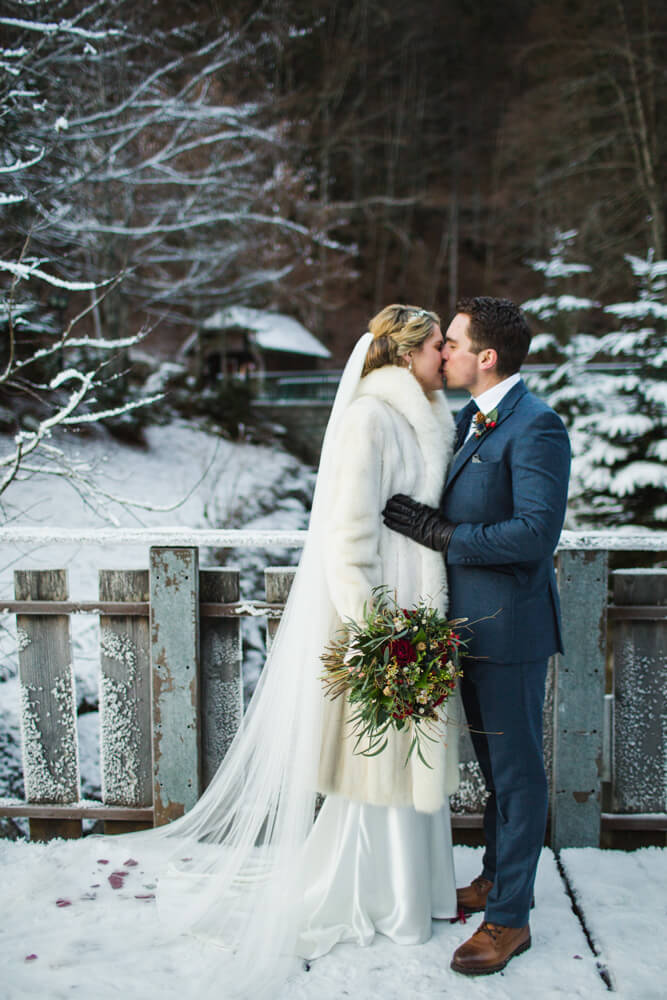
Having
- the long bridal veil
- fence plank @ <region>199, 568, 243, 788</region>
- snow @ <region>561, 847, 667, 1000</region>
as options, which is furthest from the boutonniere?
snow @ <region>561, 847, 667, 1000</region>

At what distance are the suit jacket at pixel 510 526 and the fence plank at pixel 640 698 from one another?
714 mm

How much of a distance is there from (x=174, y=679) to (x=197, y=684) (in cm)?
10

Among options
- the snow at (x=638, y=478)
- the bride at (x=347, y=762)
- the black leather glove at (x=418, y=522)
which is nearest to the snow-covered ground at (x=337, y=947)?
the bride at (x=347, y=762)

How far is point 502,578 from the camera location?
2482 mm

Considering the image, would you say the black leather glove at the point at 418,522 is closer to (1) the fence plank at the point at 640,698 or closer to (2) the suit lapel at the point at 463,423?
(2) the suit lapel at the point at 463,423

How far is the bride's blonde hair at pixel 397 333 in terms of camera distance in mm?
2652

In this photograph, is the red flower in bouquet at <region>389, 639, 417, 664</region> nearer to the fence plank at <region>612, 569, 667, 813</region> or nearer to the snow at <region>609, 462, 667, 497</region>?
the fence plank at <region>612, 569, 667, 813</region>

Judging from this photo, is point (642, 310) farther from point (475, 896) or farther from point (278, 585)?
point (475, 896)

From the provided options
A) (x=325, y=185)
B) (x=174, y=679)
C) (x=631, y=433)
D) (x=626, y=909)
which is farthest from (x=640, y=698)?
(x=325, y=185)

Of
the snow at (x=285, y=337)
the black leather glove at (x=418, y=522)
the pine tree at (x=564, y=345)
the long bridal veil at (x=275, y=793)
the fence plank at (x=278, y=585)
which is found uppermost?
the snow at (x=285, y=337)

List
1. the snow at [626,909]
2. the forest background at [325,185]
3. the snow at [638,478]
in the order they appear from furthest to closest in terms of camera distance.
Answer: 1. the snow at [638,478]
2. the forest background at [325,185]
3. the snow at [626,909]

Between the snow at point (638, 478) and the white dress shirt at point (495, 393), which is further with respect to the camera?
the snow at point (638, 478)

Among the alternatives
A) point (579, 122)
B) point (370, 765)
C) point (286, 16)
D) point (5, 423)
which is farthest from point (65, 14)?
point (579, 122)

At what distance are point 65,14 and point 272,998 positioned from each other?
9.36 metres
